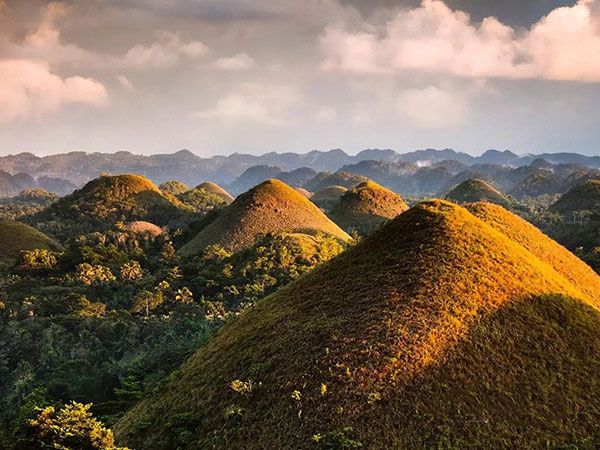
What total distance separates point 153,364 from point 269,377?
17824 millimetres

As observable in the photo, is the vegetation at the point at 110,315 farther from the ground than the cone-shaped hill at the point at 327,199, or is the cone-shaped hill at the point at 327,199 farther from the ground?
the cone-shaped hill at the point at 327,199

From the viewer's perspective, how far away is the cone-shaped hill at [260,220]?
75.2 meters

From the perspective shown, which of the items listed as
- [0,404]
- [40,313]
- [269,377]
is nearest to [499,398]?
[269,377]

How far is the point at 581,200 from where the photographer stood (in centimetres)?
13475

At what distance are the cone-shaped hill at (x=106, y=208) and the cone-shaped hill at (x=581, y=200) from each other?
366 feet

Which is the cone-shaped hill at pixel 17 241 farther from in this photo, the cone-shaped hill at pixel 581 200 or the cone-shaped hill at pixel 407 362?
the cone-shaped hill at pixel 581 200

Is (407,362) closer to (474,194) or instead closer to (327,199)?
(474,194)

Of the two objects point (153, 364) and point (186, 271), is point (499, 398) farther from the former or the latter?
point (186, 271)

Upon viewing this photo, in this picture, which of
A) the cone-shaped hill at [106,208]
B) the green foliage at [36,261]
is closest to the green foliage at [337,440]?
the green foliage at [36,261]

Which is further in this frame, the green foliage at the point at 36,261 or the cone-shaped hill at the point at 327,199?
the cone-shaped hill at the point at 327,199

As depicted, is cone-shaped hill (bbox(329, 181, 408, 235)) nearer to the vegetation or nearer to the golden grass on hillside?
the vegetation

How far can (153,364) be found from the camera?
31.8 meters

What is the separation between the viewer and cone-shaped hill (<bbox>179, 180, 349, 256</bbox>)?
7525cm

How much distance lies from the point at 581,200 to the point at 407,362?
14365 cm
